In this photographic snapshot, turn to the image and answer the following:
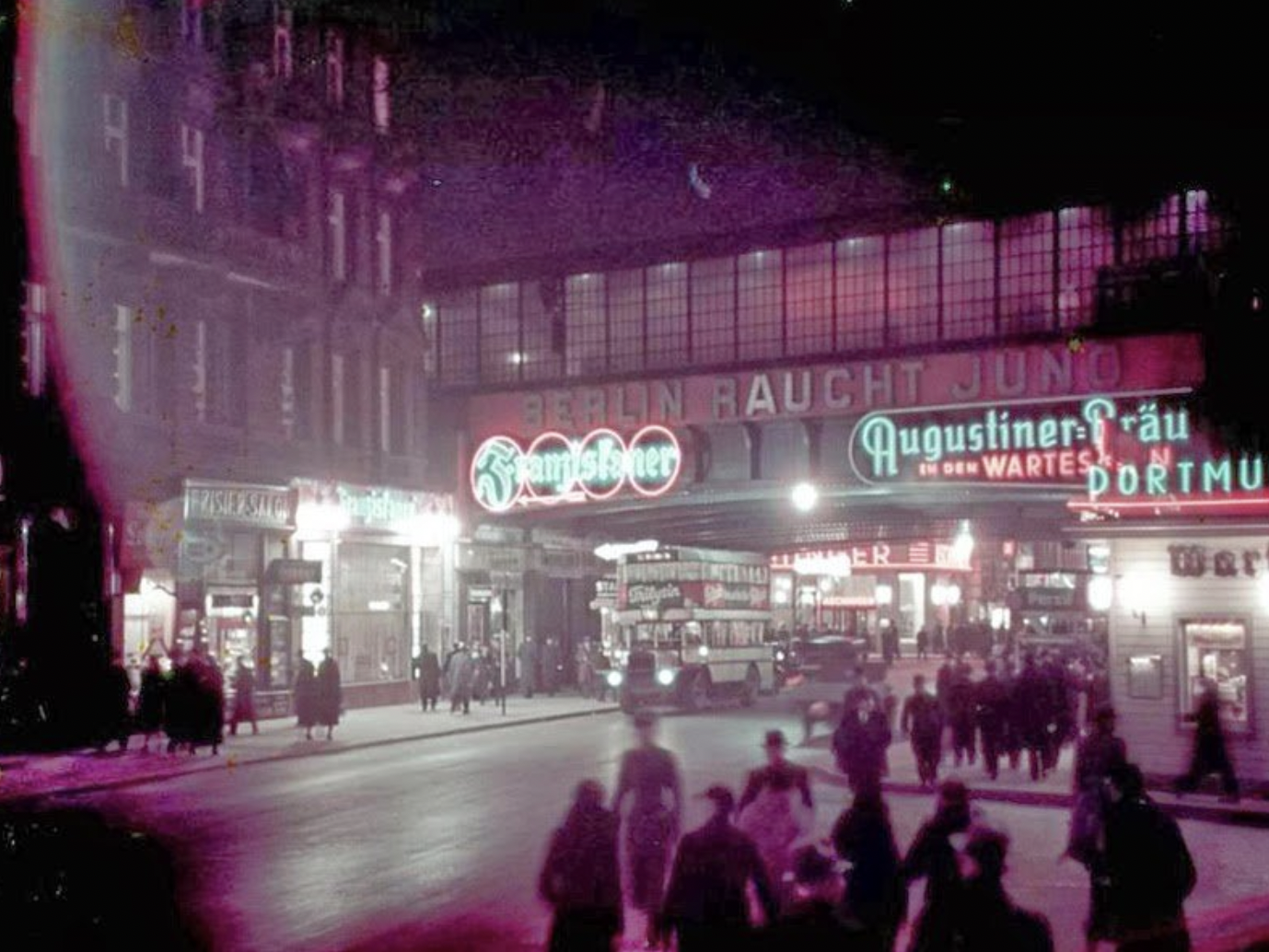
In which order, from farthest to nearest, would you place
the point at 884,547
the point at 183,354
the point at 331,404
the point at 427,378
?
the point at 884,547, the point at 427,378, the point at 331,404, the point at 183,354

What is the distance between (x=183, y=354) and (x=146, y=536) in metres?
4.41

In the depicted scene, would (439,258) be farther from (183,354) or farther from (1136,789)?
(1136,789)

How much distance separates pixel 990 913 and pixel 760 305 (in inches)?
1323

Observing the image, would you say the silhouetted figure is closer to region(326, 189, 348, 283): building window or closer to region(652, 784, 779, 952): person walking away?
region(326, 189, 348, 283): building window

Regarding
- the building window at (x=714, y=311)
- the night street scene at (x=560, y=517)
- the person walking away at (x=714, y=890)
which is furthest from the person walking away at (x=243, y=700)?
the person walking away at (x=714, y=890)

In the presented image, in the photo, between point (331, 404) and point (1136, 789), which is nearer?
point (1136, 789)

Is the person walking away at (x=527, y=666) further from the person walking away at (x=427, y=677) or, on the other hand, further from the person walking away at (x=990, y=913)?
the person walking away at (x=990, y=913)

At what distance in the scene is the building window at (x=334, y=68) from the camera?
39.3 m

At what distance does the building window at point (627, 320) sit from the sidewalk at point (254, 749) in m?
9.25

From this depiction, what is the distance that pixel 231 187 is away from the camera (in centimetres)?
3591

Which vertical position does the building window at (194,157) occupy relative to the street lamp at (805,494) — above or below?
above

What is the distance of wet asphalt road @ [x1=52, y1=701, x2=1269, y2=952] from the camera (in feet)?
44.7

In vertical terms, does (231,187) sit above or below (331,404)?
above

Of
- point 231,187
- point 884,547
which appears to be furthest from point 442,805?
point 884,547
